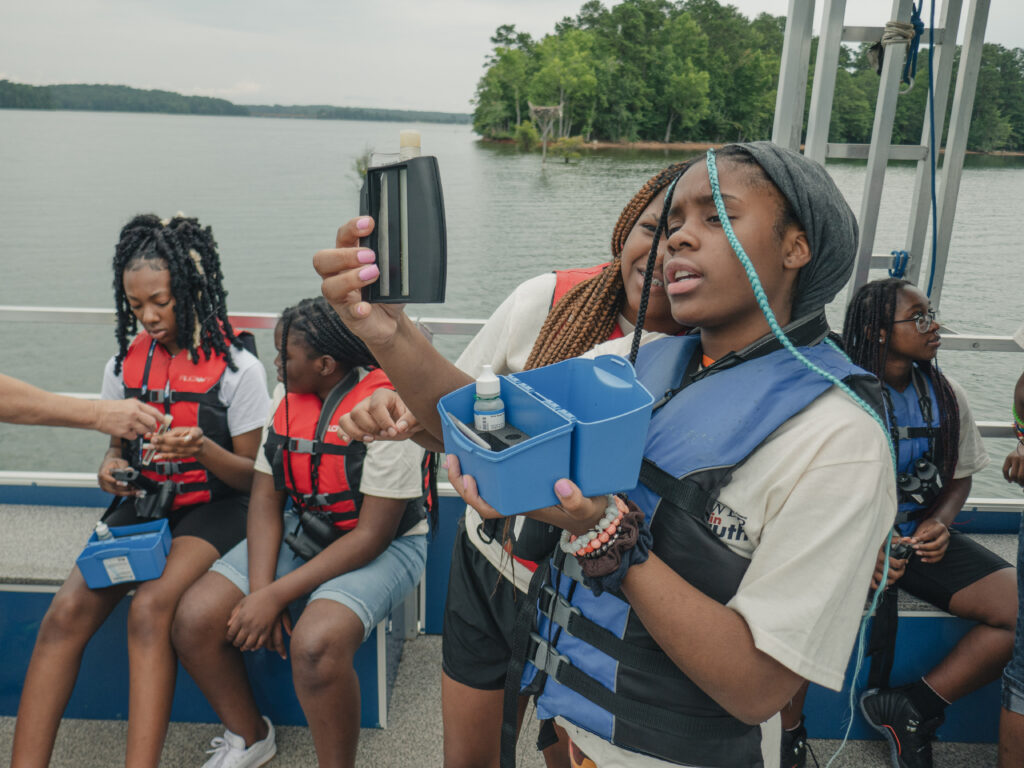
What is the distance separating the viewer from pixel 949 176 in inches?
105

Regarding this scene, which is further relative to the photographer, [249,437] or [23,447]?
[23,447]

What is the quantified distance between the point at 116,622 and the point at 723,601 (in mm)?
2054

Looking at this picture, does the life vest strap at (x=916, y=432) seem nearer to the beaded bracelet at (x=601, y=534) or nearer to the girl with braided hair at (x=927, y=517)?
the girl with braided hair at (x=927, y=517)

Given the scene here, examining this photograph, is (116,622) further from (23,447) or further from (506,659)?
(23,447)

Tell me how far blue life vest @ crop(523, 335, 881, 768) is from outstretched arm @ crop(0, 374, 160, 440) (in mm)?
1493

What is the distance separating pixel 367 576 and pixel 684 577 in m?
1.38

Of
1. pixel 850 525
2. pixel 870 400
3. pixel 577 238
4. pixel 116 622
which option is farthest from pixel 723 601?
pixel 577 238

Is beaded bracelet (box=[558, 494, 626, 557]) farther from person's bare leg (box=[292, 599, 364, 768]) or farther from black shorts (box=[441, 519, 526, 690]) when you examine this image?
person's bare leg (box=[292, 599, 364, 768])

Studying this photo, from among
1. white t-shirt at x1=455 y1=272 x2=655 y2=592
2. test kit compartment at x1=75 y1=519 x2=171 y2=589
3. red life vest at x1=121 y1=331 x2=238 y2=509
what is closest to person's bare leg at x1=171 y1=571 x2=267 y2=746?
test kit compartment at x1=75 y1=519 x2=171 y2=589

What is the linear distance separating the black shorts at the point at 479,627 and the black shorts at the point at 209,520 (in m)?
1.14

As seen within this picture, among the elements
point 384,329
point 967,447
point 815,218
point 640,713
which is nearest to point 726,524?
point 640,713

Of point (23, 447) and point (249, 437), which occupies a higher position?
point (249, 437)

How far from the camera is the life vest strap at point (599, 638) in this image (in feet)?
3.18

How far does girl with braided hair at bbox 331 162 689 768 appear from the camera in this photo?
1370 mm
